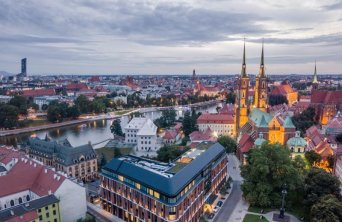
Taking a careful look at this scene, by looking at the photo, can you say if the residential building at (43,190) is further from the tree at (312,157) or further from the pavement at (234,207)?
the tree at (312,157)

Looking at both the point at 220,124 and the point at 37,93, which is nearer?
the point at 220,124

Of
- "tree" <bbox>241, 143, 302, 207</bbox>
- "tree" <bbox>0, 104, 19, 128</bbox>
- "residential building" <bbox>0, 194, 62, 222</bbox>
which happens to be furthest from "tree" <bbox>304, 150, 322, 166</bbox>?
"tree" <bbox>0, 104, 19, 128</bbox>

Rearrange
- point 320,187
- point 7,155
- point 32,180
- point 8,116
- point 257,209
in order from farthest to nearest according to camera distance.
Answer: point 8,116 → point 7,155 → point 257,209 → point 32,180 → point 320,187

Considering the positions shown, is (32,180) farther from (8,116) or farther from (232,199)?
(8,116)

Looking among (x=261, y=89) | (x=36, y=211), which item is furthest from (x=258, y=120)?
(x=36, y=211)

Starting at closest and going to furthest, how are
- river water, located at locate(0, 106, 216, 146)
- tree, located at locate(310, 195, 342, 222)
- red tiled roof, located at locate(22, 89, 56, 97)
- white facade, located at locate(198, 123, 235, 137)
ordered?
tree, located at locate(310, 195, 342, 222), river water, located at locate(0, 106, 216, 146), white facade, located at locate(198, 123, 235, 137), red tiled roof, located at locate(22, 89, 56, 97)

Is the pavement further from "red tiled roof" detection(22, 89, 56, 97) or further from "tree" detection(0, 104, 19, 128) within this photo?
"red tiled roof" detection(22, 89, 56, 97)

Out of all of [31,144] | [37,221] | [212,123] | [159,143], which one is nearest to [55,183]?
[37,221]
